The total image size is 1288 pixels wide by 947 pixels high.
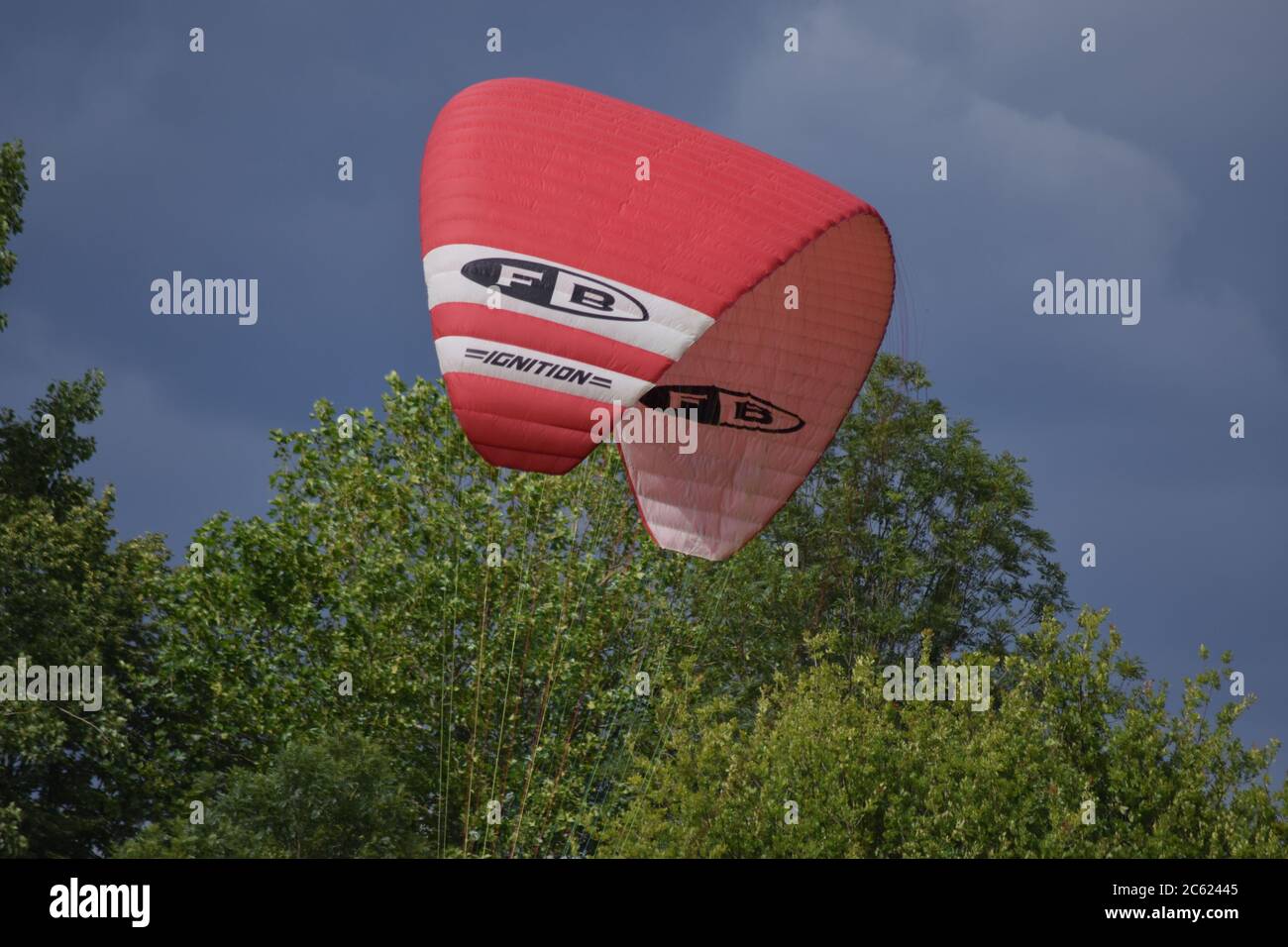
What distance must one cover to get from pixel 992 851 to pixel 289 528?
50.0ft

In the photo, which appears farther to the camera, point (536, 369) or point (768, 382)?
point (768, 382)

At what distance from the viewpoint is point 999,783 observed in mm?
Answer: 19938

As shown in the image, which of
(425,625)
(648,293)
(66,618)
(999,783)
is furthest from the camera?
(425,625)

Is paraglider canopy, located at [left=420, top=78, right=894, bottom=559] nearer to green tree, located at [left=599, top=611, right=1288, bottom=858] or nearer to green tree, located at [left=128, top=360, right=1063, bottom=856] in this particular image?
green tree, located at [left=599, top=611, right=1288, bottom=858]

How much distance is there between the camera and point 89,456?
27.9 metres

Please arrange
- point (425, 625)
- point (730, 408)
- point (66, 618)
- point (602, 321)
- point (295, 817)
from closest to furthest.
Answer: point (602, 321)
point (730, 408)
point (295, 817)
point (66, 618)
point (425, 625)

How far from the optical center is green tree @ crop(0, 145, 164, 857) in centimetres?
2475

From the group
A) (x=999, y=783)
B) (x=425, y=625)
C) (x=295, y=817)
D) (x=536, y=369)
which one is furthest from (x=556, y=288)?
(x=425, y=625)

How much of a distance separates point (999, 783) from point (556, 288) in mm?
10490

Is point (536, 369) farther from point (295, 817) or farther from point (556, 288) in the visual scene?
point (295, 817)

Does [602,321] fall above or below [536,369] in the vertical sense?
above

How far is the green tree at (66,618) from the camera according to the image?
24750 mm

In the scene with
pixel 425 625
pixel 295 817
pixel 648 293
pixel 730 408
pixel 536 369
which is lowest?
pixel 295 817
